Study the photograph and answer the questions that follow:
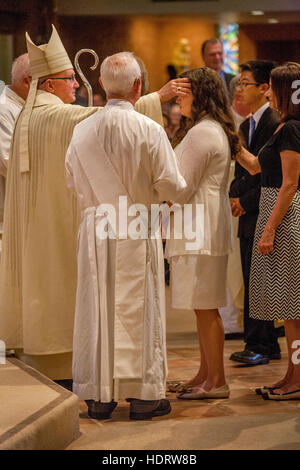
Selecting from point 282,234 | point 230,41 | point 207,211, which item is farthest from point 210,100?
point 230,41

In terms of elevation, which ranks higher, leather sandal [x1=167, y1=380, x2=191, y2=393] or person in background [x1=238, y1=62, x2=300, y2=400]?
person in background [x1=238, y1=62, x2=300, y2=400]

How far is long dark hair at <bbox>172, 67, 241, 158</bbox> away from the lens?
4.55 meters

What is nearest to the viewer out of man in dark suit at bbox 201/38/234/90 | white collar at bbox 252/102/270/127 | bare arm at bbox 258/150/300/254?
→ bare arm at bbox 258/150/300/254

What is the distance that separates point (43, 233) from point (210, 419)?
4.40 ft

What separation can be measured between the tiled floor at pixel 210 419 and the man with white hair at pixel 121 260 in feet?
0.47

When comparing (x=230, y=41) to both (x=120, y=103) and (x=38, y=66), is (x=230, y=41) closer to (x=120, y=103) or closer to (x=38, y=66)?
(x=38, y=66)

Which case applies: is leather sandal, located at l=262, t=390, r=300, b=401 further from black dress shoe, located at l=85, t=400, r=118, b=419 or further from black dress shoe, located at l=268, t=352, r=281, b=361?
black dress shoe, located at l=268, t=352, r=281, b=361

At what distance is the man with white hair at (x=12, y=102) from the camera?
5.53 metres

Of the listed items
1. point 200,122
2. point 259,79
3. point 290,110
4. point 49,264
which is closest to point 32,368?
point 49,264

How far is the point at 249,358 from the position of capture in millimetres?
5465

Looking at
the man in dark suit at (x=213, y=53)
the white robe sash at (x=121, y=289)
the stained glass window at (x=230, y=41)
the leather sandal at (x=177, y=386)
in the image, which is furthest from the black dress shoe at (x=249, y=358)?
the stained glass window at (x=230, y=41)

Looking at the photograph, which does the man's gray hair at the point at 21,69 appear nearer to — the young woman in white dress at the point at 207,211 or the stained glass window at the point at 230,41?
the young woman in white dress at the point at 207,211

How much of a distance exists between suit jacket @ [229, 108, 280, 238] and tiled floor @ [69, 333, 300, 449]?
35.3 inches

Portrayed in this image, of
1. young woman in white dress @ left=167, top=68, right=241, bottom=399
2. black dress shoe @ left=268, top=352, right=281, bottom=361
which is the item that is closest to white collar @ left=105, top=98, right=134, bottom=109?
young woman in white dress @ left=167, top=68, right=241, bottom=399
